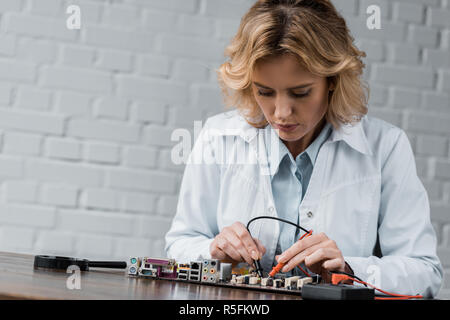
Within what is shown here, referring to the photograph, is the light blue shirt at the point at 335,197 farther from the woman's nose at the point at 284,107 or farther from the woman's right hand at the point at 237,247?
the woman's nose at the point at 284,107

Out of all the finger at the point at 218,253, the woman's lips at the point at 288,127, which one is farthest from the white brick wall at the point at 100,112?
the finger at the point at 218,253

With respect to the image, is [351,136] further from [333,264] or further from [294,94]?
[333,264]

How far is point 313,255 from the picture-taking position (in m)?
1.04

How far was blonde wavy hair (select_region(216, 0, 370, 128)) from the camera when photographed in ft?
4.05

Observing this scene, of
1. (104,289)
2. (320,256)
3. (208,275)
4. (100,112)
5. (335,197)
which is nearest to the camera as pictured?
(104,289)

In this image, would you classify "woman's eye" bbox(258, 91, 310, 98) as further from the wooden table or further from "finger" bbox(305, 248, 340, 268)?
the wooden table

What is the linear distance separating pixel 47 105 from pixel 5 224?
481 millimetres

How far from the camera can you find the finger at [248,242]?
1.10 meters

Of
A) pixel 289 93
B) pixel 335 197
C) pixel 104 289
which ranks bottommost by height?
pixel 104 289

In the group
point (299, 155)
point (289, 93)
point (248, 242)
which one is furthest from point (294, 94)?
point (248, 242)

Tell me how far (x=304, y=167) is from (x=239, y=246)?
1.33 feet

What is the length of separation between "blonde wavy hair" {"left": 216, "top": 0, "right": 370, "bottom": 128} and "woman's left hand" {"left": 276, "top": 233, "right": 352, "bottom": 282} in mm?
414
